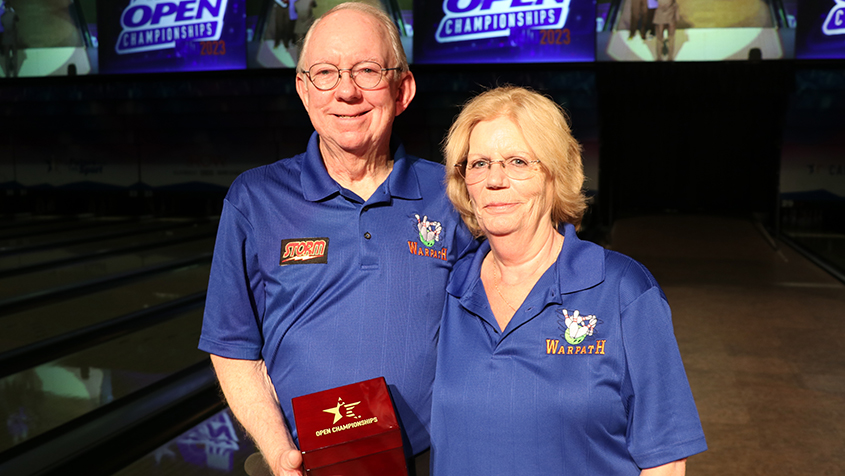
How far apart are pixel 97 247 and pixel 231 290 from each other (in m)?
7.01

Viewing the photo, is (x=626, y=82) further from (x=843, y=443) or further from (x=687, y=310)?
(x=843, y=443)

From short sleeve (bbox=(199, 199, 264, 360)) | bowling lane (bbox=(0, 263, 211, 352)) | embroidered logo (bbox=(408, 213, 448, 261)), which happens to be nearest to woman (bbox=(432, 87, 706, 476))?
embroidered logo (bbox=(408, 213, 448, 261))

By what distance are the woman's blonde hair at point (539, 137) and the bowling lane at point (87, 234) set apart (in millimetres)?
7323

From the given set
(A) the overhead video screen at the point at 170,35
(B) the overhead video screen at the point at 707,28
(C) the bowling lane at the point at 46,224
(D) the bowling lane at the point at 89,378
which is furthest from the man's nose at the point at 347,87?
(A) the overhead video screen at the point at 170,35

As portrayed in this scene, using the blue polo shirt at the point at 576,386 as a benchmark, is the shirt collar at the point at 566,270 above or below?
above

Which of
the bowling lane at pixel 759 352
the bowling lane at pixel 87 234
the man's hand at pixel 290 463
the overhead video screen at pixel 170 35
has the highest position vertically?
the overhead video screen at pixel 170 35

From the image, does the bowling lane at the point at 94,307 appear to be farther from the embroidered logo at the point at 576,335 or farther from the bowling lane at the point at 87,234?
the embroidered logo at the point at 576,335

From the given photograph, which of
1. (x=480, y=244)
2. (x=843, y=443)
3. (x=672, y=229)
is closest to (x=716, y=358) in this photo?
(x=843, y=443)

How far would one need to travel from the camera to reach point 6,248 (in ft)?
23.8

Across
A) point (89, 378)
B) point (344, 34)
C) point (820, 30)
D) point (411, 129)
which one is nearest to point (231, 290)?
point (344, 34)

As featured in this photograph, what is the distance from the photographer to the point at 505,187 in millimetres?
1062

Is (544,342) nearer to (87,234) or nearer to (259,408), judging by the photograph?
(259,408)

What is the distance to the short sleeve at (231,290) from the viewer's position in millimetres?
1182

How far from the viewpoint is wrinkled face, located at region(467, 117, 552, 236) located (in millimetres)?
1053
